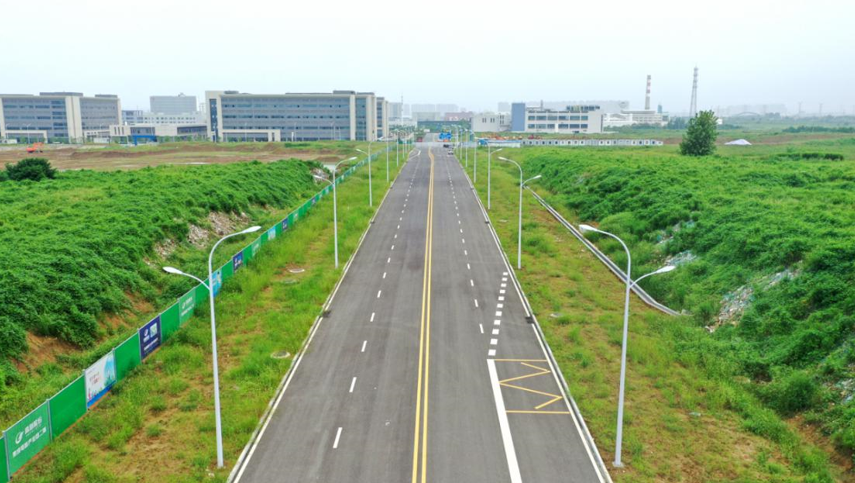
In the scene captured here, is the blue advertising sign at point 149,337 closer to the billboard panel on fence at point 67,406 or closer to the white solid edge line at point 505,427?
the billboard panel on fence at point 67,406

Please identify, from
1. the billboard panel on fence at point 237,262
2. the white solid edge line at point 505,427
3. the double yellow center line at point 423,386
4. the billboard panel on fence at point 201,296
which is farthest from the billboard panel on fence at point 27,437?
the billboard panel on fence at point 237,262

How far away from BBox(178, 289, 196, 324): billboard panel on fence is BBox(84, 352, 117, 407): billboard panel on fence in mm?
6661

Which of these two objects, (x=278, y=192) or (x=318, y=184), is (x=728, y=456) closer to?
(x=278, y=192)

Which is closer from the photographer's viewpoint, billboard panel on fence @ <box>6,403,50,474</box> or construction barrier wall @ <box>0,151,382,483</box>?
billboard panel on fence @ <box>6,403,50,474</box>

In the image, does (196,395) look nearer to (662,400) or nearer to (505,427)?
(505,427)

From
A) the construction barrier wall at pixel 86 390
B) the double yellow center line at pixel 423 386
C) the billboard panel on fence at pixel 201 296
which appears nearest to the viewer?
the construction barrier wall at pixel 86 390

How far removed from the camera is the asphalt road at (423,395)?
66.3 feet

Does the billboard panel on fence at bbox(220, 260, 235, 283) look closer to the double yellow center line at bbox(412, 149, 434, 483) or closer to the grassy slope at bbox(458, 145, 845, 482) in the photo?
the double yellow center line at bbox(412, 149, 434, 483)

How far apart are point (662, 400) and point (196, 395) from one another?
20.1 meters

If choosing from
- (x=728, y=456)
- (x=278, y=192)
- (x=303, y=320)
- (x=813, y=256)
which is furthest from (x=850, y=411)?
(x=278, y=192)

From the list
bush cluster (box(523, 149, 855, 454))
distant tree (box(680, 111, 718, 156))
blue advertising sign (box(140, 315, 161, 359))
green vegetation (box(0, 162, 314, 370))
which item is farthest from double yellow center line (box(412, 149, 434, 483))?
distant tree (box(680, 111, 718, 156))

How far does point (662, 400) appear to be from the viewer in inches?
982

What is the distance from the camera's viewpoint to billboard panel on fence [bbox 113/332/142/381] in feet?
83.4

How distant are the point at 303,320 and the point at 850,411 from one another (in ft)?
84.2
